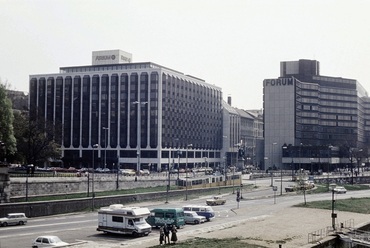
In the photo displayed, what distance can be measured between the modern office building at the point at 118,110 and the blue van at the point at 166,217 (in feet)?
306

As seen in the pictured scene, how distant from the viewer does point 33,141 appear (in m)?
102

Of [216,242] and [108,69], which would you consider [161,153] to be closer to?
[108,69]

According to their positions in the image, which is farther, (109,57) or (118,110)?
(109,57)

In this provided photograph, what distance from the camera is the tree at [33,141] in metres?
102

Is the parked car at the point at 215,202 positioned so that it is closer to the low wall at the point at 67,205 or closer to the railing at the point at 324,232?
the low wall at the point at 67,205

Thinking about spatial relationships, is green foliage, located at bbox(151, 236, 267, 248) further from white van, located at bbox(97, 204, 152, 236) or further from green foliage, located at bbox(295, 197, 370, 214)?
green foliage, located at bbox(295, 197, 370, 214)

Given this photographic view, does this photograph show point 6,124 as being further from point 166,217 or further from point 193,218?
point 166,217

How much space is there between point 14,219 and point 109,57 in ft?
372

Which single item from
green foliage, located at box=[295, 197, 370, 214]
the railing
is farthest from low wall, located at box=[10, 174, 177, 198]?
the railing

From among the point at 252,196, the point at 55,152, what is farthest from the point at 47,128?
the point at 252,196

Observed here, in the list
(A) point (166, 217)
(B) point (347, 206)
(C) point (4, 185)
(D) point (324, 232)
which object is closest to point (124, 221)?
(A) point (166, 217)

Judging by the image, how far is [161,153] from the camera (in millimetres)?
156250

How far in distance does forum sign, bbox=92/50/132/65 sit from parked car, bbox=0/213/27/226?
110 meters

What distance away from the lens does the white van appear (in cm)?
5106
